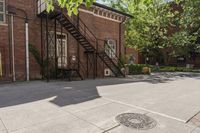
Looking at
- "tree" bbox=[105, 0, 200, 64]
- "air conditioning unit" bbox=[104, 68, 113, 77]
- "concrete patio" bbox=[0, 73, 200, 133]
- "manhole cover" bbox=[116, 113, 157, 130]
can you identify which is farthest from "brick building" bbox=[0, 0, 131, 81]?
"tree" bbox=[105, 0, 200, 64]

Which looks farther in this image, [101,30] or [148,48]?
[148,48]

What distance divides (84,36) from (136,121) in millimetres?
9071

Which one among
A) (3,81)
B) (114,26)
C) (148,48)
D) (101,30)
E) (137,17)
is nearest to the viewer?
(3,81)

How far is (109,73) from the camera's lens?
15.0m

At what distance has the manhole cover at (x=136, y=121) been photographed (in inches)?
158

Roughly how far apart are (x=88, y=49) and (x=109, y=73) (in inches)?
141

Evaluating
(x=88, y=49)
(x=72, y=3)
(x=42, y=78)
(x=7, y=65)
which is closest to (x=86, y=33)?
(x=88, y=49)

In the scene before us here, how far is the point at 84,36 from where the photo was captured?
40.7 ft

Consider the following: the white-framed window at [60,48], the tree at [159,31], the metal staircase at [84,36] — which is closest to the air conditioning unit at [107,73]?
the metal staircase at [84,36]

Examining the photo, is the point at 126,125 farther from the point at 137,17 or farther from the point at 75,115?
the point at 137,17

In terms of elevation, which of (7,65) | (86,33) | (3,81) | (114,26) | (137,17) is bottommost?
(3,81)

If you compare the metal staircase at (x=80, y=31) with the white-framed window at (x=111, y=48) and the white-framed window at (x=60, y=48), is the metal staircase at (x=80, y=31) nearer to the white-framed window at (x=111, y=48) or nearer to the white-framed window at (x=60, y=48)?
the white-framed window at (x=111, y=48)

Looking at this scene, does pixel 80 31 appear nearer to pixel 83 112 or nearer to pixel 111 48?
pixel 111 48

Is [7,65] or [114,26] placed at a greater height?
[114,26]
